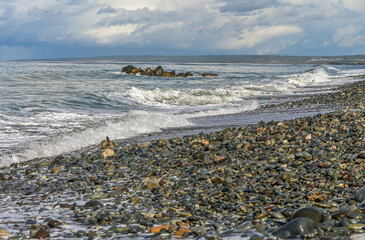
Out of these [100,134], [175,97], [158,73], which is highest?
[158,73]

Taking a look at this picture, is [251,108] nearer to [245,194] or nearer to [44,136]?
[44,136]

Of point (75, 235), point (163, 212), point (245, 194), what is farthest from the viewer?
point (245, 194)

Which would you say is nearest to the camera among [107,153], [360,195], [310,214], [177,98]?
[310,214]

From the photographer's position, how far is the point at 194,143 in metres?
7.95

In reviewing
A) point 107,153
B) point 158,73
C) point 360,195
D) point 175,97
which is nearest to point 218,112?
point 175,97

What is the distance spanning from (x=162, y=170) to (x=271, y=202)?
7.67ft

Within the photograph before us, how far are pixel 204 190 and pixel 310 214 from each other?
1653 millimetres

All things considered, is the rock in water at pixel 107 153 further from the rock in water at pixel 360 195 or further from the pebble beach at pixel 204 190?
the rock in water at pixel 360 195

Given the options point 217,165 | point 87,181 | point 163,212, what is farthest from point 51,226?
point 217,165

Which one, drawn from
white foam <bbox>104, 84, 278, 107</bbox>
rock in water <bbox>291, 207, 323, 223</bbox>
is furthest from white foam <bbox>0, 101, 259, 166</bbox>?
rock in water <bbox>291, 207, 323, 223</bbox>

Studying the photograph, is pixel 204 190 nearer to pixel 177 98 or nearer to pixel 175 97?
pixel 177 98

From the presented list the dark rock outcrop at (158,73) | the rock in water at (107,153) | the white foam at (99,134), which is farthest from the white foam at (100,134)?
the dark rock outcrop at (158,73)

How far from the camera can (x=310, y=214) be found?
3723 mm

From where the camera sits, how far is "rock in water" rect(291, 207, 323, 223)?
145 inches
